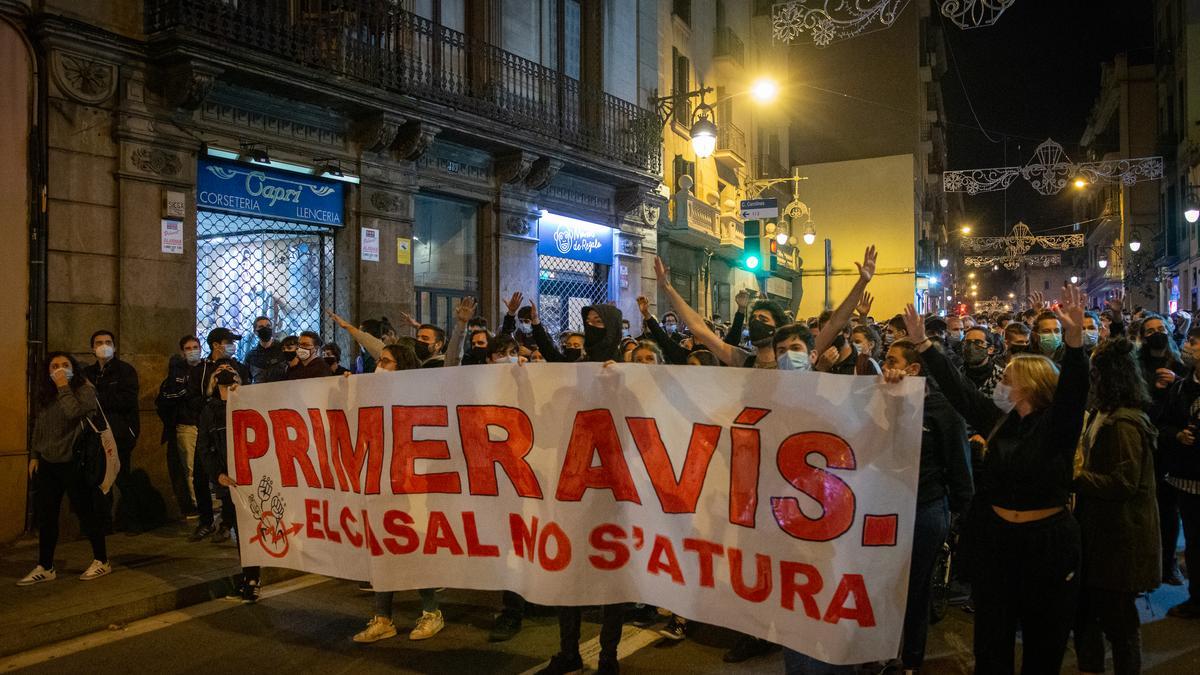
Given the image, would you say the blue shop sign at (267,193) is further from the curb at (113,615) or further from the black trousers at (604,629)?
the black trousers at (604,629)

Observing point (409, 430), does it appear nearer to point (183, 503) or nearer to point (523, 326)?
point (183, 503)

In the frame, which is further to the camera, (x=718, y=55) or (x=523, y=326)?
(x=718, y=55)

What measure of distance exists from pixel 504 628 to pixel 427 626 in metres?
0.50

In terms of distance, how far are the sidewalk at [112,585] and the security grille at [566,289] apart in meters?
8.43

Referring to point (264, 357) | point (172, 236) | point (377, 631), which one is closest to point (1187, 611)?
point (377, 631)

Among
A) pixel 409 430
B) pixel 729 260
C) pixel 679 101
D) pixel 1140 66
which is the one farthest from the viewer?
pixel 1140 66

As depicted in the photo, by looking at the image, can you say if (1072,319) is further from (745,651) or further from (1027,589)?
(745,651)

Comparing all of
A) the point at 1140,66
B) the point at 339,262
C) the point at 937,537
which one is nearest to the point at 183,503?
the point at 339,262

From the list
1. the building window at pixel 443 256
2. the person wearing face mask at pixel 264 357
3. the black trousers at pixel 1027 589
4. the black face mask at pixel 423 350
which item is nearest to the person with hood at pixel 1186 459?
the black trousers at pixel 1027 589

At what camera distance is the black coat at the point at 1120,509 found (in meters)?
4.25

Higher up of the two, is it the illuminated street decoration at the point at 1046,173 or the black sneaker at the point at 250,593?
the illuminated street decoration at the point at 1046,173

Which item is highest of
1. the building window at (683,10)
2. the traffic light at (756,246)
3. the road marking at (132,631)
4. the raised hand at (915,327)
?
the building window at (683,10)

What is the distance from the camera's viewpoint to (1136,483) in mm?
4258

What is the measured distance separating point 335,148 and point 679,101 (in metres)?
7.95
